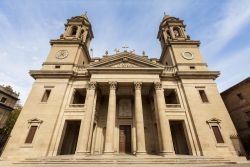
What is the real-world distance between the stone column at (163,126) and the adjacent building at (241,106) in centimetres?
1082

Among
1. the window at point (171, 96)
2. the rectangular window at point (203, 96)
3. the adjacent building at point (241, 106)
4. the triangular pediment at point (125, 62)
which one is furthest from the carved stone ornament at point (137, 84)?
the adjacent building at point (241, 106)

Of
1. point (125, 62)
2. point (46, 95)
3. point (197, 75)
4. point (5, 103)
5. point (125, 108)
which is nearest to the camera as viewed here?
point (46, 95)

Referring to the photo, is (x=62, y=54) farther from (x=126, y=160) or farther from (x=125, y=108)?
(x=126, y=160)

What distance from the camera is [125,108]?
2069 cm

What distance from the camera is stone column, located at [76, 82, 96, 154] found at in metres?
14.0

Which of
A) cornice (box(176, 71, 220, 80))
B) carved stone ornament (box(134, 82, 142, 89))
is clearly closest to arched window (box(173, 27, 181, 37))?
cornice (box(176, 71, 220, 80))

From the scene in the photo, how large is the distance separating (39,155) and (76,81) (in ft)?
31.9

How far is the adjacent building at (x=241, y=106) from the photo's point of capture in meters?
18.4

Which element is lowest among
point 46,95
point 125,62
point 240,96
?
point 46,95

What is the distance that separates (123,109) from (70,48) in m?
13.5

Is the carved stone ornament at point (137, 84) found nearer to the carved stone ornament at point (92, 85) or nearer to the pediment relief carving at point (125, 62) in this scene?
the pediment relief carving at point (125, 62)

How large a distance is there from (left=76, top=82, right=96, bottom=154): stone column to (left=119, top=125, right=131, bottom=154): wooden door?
17.4ft

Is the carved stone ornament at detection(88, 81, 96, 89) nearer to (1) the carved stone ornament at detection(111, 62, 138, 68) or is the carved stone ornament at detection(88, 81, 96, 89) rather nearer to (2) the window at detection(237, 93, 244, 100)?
(1) the carved stone ornament at detection(111, 62, 138, 68)

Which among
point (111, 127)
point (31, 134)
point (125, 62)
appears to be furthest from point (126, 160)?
point (125, 62)
